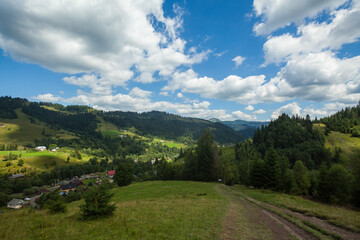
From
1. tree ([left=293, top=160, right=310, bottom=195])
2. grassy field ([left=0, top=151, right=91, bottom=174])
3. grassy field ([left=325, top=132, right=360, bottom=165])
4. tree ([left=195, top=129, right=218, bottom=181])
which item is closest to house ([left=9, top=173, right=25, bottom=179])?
grassy field ([left=0, top=151, right=91, bottom=174])

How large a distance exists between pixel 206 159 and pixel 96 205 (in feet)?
157

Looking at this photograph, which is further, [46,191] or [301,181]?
[46,191]

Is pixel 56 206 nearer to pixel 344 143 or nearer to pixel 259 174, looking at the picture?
pixel 259 174

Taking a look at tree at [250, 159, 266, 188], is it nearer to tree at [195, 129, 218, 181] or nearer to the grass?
tree at [195, 129, 218, 181]

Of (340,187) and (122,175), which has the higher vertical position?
(340,187)

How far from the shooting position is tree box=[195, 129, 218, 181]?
57.1m

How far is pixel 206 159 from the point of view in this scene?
185 feet

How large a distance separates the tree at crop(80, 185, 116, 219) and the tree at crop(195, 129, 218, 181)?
153 feet

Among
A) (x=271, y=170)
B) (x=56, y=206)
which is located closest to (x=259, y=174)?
(x=271, y=170)

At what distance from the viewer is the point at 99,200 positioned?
42.6ft

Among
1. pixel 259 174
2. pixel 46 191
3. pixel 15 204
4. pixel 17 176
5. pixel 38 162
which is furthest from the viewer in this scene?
pixel 38 162

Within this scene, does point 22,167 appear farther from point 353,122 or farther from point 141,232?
point 353,122

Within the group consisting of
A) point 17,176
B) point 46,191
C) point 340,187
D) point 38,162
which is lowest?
point 46,191

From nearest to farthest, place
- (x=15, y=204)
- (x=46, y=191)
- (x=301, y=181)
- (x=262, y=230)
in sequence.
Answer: (x=262, y=230)
(x=301, y=181)
(x=15, y=204)
(x=46, y=191)
